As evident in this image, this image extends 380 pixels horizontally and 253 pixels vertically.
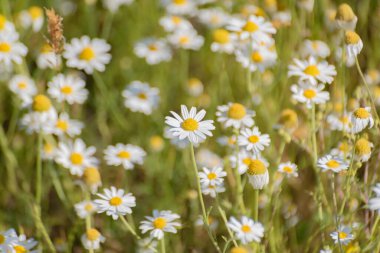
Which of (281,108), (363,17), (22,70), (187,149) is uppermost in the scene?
(363,17)

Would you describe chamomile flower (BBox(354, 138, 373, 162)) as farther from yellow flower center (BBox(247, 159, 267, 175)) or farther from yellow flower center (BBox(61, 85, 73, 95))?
yellow flower center (BBox(61, 85, 73, 95))

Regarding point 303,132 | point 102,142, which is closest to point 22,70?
point 102,142

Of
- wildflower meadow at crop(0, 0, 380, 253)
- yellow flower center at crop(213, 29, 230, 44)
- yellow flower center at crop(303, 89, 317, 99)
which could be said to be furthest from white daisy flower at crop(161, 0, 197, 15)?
yellow flower center at crop(303, 89, 317, 99)

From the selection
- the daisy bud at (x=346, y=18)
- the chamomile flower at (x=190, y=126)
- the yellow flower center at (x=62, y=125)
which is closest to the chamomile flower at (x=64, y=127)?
the yellow flower center at (x=62, y=125)

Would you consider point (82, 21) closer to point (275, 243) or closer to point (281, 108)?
point (281, 108)

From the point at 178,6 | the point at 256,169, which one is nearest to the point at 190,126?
the point at 256,169

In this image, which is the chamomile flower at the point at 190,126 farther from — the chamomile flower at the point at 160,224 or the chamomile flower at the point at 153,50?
the chamomile flower at the point at 153,50

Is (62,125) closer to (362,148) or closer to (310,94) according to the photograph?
(310,94)
